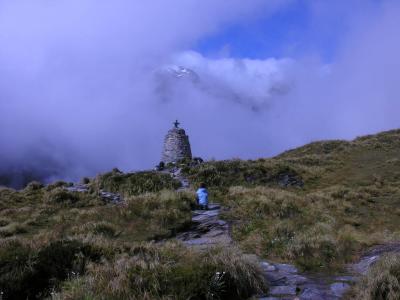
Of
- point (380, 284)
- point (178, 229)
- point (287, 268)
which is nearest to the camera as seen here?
point (380, 284)

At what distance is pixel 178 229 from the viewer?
15289mm

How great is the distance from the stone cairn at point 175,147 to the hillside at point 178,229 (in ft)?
10.9

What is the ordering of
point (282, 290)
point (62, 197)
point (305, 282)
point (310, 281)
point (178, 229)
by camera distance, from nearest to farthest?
point (282, 290) → point (305, 282) → point (310, 281) → point (178, 229) → point (62, 197)

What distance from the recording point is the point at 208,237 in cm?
1412

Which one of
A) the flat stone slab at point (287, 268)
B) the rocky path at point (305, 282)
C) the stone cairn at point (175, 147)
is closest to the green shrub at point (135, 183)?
the stone cairn at point (175, 147)

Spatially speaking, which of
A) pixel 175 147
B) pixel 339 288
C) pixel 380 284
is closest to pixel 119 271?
pixel 339 288

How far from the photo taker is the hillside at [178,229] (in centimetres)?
757

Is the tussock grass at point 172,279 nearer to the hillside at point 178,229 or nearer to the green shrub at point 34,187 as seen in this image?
the hillside at point 178,229

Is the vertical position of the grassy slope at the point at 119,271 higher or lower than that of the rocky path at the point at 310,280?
higher

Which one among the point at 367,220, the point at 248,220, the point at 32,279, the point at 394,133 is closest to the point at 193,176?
the point at 367,220

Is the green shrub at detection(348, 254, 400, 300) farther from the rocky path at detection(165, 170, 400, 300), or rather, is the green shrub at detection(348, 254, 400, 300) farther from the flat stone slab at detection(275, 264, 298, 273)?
the flat stone slab at detection(275, 264, 298, 273)

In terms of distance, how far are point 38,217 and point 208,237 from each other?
28.9 feet

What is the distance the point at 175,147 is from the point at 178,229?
1957 centimetres

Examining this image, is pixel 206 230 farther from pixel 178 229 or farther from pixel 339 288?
pixel 339 288
